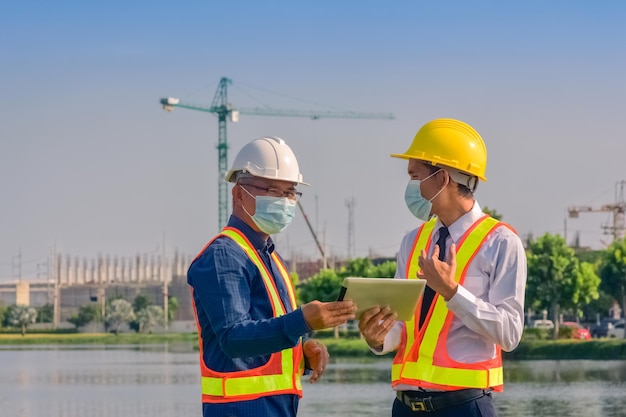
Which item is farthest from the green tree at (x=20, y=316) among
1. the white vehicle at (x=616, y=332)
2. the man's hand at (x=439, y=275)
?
the man's hand at (x=439, y=275)

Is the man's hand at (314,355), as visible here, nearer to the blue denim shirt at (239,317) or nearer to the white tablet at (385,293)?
the blue denim shirt at (239,317)

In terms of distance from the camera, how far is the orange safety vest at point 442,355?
5.52 meters

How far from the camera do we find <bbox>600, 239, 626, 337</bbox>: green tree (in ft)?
199

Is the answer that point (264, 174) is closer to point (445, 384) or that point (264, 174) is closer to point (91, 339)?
point (445, 384)

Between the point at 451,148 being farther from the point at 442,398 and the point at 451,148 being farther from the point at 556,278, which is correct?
the point at 556,278

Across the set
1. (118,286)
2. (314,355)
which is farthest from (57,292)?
(314,355)

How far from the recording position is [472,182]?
19.2 feet

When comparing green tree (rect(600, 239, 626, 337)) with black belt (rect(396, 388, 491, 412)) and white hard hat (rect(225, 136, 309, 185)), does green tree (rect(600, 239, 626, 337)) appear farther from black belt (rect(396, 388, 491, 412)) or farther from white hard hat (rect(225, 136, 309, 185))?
white hard hat (rect(225, 136, 309, 185))

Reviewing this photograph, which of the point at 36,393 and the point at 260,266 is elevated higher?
the point at 260,266

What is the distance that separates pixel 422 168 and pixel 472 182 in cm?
25

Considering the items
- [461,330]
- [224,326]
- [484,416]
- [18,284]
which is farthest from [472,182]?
[18,284]

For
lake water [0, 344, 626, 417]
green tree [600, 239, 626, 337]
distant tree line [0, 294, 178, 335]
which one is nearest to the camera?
lake water [0, 344, 626, 417]

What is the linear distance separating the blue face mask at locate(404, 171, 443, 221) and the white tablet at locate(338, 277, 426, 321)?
546mm

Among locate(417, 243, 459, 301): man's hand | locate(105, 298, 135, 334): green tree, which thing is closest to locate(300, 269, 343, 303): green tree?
locate(105, 298, 135, 334): green tree
